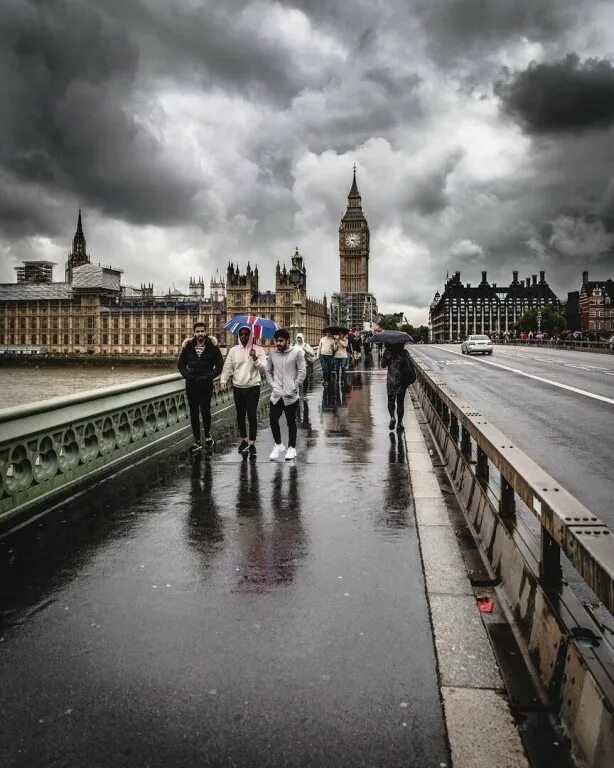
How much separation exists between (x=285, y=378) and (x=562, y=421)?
20.7 feet

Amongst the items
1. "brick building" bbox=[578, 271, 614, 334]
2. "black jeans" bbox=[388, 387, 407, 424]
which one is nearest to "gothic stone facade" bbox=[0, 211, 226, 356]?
"brick building" bbox=[578, 271, 614, 334]

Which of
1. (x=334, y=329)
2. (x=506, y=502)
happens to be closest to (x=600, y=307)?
(x=334, y=329)

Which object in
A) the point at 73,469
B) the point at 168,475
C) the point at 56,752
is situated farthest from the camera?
the point at 168,475

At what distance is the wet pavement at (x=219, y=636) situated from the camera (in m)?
2.93

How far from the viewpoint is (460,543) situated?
228 inches

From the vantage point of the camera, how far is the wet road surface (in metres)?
7.90

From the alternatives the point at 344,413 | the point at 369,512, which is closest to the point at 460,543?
the point at 369,512

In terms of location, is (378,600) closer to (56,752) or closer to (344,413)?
(56,752)

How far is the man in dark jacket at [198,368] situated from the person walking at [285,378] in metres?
0.90

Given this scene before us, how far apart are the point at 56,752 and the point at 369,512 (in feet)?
13.8

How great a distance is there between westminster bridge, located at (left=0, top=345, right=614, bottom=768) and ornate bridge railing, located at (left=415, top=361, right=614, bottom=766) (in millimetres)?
16

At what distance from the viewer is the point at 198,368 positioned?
1009 cm

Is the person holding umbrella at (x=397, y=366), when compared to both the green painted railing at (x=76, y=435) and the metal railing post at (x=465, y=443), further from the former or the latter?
the metal railing post at (x=465, y=443)

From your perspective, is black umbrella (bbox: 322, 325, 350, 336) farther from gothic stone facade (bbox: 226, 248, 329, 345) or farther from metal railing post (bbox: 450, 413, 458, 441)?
gothic stone facade (bbox: 226, 248, 329, 345)
